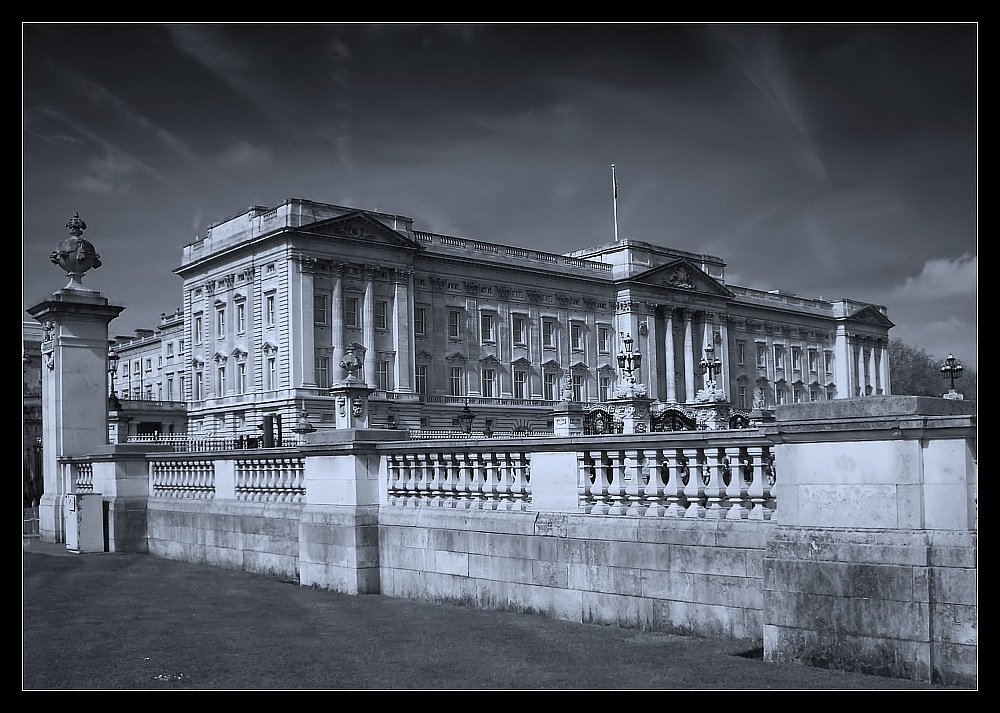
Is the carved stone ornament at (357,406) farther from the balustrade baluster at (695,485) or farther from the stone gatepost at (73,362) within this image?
the balustrade baluster at (695,485)

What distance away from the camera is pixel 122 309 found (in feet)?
65.7


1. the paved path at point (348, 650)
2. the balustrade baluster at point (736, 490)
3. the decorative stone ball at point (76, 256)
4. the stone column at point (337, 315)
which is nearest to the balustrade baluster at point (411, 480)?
the paved path at point (348, 650)

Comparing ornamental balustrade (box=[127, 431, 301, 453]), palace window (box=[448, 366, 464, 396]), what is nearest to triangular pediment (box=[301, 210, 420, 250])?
palace window (box=[448, 366, 464, 396])

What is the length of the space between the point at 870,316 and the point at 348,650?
123m

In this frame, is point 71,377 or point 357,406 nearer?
point 71,377

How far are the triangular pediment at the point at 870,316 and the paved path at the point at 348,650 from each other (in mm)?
117721

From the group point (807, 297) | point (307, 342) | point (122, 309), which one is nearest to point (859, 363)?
point (807, 297)

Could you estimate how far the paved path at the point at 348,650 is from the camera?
806 centimetres

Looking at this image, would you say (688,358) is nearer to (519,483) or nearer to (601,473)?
(519,483)

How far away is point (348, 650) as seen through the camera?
9.41 metres

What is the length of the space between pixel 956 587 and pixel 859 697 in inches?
40.6

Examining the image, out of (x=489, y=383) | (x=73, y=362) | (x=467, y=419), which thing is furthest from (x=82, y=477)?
(x=489, y=383)

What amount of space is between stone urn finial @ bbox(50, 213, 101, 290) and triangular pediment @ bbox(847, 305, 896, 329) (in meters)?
112

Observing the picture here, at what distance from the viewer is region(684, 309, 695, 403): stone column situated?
103 metres
